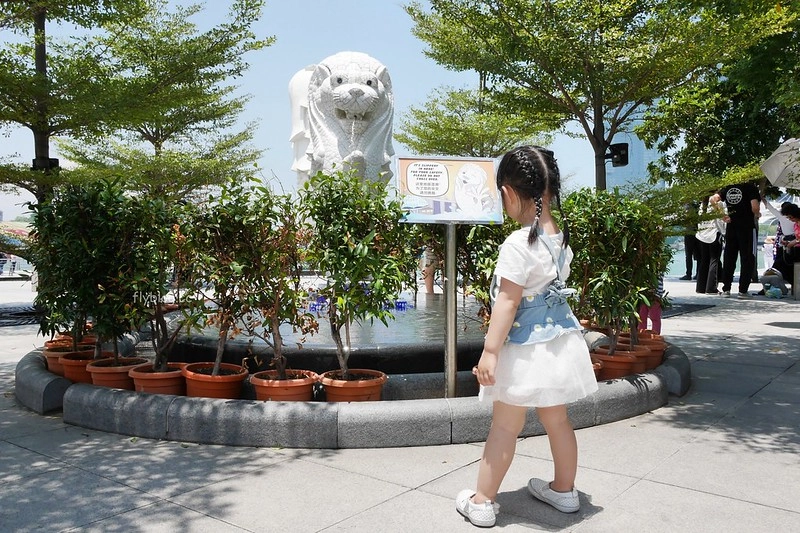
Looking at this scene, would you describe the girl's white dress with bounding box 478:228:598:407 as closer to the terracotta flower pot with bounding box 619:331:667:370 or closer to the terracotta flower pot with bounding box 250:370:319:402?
the terracotta flower pot with bounding box 250:370:319:402

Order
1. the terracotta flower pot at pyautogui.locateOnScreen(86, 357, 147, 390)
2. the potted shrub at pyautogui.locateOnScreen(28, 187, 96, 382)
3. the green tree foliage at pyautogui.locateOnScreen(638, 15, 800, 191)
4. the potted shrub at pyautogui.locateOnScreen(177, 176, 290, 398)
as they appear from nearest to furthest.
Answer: the potted shrub at pyautogui.locateOnScreen(177, 176, 290, 398)
the terracotta flower pot at pyautogui.locateOnScreen(86, 357, 147, 390)
the potted shrub at pyautogui.locateOnScreen(28, 187, 96, 382)
the green tree foliage at pyautogui.locateOnScreen(638, 15, 800, 191)

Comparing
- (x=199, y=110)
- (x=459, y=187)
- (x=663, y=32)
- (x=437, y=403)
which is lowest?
(x=437, y=403)

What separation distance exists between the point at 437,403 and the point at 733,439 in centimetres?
187

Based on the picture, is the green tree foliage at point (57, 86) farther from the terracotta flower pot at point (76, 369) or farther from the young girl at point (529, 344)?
the young girl at point (529, 344)

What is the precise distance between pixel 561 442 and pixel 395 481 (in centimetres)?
94

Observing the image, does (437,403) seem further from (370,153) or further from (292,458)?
(370,153)

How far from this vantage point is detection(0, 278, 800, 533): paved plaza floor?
3.03m

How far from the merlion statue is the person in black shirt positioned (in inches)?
312

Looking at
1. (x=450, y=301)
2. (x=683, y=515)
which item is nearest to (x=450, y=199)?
(x=450, y=301)

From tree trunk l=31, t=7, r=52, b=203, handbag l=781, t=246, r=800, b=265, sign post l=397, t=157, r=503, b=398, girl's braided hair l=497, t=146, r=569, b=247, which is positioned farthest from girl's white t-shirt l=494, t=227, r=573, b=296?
handbag l=781, t=246, r=800, b=265

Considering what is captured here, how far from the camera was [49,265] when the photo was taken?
17.0 ft

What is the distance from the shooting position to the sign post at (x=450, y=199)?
4367mm

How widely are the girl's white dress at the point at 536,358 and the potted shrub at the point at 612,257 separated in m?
2.17

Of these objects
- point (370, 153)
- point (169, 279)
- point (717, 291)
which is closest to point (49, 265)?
point (169, 279)
